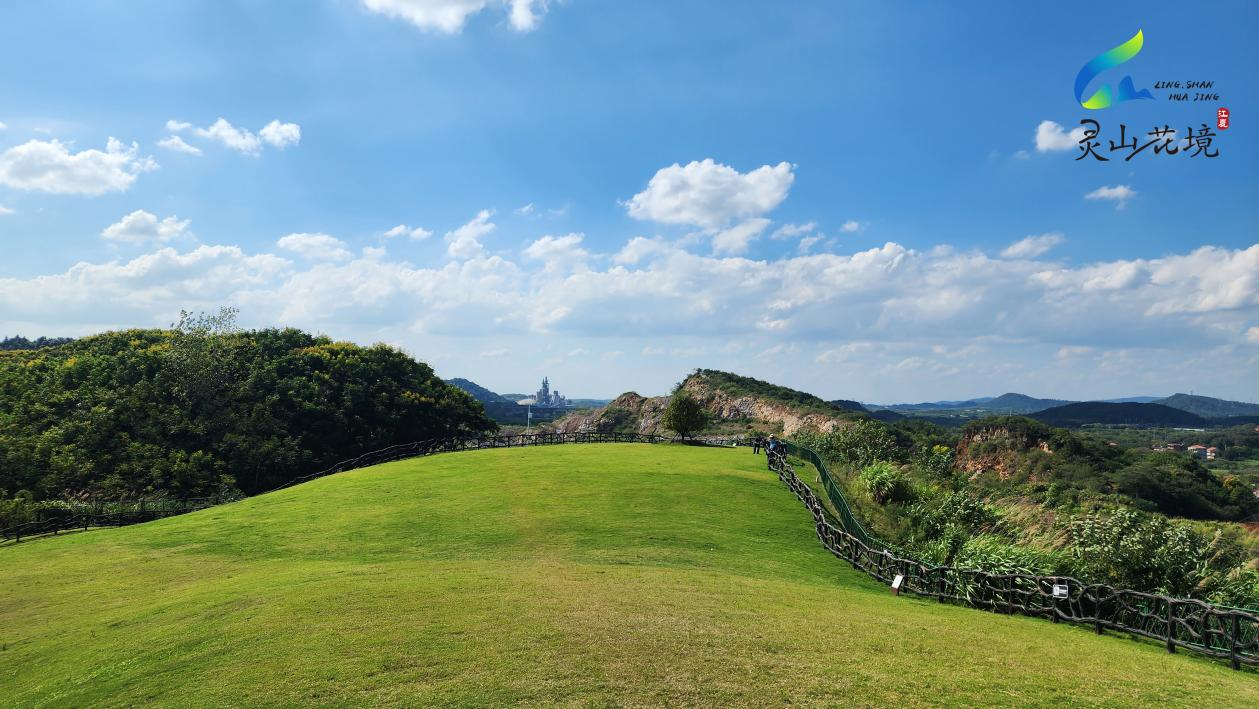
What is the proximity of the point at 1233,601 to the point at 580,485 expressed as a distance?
23.3m

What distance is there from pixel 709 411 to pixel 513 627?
88084mm

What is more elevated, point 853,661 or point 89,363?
point 89,363

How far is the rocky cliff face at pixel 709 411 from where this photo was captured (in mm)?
78750

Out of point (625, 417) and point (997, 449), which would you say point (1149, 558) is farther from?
point (625, 417)

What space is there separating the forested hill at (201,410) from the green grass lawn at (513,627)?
19976 millimetres

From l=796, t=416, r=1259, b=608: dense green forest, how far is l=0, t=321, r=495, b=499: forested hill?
129ft

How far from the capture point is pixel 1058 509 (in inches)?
1109

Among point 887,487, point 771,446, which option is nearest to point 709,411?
point 771,446

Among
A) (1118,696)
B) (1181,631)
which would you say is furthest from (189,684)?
(1181,631)

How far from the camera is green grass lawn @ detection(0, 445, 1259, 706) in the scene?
9.59m

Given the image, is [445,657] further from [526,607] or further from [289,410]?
[289,410]

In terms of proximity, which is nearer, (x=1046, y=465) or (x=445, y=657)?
(x=445, y=657)

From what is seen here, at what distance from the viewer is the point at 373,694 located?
9070 millimetres

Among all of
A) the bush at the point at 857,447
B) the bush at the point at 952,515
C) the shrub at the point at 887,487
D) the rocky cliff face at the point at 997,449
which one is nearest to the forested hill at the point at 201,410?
the bush at the point at 857,447
